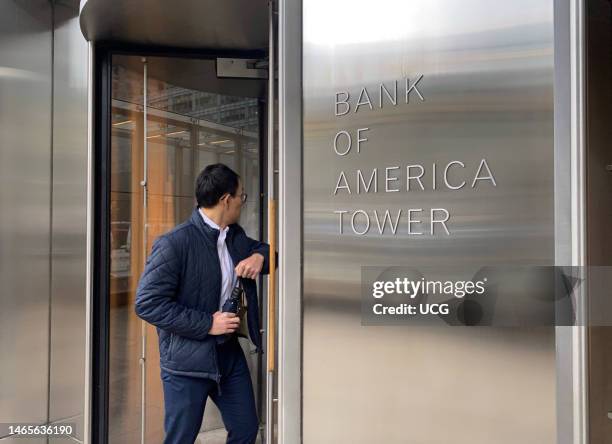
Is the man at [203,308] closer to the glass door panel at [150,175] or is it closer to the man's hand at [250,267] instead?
the man's hand at [250,267]

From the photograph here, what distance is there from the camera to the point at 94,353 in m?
3.62

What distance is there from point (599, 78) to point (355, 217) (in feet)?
3.38

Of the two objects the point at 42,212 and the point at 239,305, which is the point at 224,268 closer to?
the point at 239,305

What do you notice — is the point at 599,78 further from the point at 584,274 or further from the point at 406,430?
the point at 406,430

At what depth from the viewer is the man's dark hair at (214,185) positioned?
2936mm

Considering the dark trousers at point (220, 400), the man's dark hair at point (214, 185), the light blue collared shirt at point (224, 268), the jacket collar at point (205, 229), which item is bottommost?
the dark trousers at point (220, 400)

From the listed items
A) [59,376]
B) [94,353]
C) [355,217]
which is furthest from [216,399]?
[59,376]

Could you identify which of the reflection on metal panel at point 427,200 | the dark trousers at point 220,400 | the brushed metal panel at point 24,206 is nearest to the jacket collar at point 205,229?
the dark trousers at point 220,400

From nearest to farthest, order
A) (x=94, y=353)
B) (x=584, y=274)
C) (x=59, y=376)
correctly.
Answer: (x=584, y=274)
(x=94, y=353)
(x=59, y=376)

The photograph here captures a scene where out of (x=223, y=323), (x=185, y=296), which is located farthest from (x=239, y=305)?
(x=185, y=296)

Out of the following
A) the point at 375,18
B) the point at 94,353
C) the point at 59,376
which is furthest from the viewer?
the point at 59,376

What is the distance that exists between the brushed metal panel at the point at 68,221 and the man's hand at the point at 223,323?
1.67 m

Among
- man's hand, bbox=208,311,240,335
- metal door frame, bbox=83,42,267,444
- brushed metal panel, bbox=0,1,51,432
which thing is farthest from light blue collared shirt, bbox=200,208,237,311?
brushed metal panel, bbox=0,1,51,432

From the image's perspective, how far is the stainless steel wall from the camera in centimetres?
405
